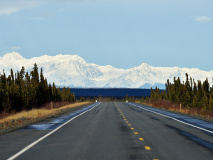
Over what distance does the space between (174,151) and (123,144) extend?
2159 millimetres

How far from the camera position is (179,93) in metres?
55.1

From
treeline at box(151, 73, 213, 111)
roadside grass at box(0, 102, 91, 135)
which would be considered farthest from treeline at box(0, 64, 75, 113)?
treeline at box(151, 73, 213, 111)

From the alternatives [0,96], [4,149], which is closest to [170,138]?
[4,149]

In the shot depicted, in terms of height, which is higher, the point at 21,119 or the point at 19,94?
the point at 19,94

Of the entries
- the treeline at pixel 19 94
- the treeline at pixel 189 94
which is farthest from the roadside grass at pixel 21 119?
the treeline at pixel 189 94

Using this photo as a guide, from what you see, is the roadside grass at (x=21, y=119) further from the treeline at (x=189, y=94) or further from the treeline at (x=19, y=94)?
the treeline at (x=189, y=94)

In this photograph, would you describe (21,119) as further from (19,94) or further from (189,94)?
(189,94)

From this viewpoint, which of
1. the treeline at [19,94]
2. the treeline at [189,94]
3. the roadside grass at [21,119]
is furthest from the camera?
the treeline at [189,94]

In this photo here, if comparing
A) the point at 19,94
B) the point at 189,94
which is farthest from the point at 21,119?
the point at 189,94

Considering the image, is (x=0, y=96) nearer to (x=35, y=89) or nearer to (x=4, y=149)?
(x=35, y=89)

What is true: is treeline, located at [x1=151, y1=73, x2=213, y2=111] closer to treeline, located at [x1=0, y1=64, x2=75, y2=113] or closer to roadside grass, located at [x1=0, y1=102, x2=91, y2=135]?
treeline, located at [x1=0, y1=64, x2=75, y2=113]

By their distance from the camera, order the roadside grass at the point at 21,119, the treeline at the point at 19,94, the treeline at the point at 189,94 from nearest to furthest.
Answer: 1. the roadside grass at the point at 21,119
2. the treeline at the point at 19,94
3. the treeline at the point at 189,94

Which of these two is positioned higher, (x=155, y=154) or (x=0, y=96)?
(x=0, y=96)

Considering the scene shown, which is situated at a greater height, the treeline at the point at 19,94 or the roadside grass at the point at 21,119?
the treeline at the point at 19,94
